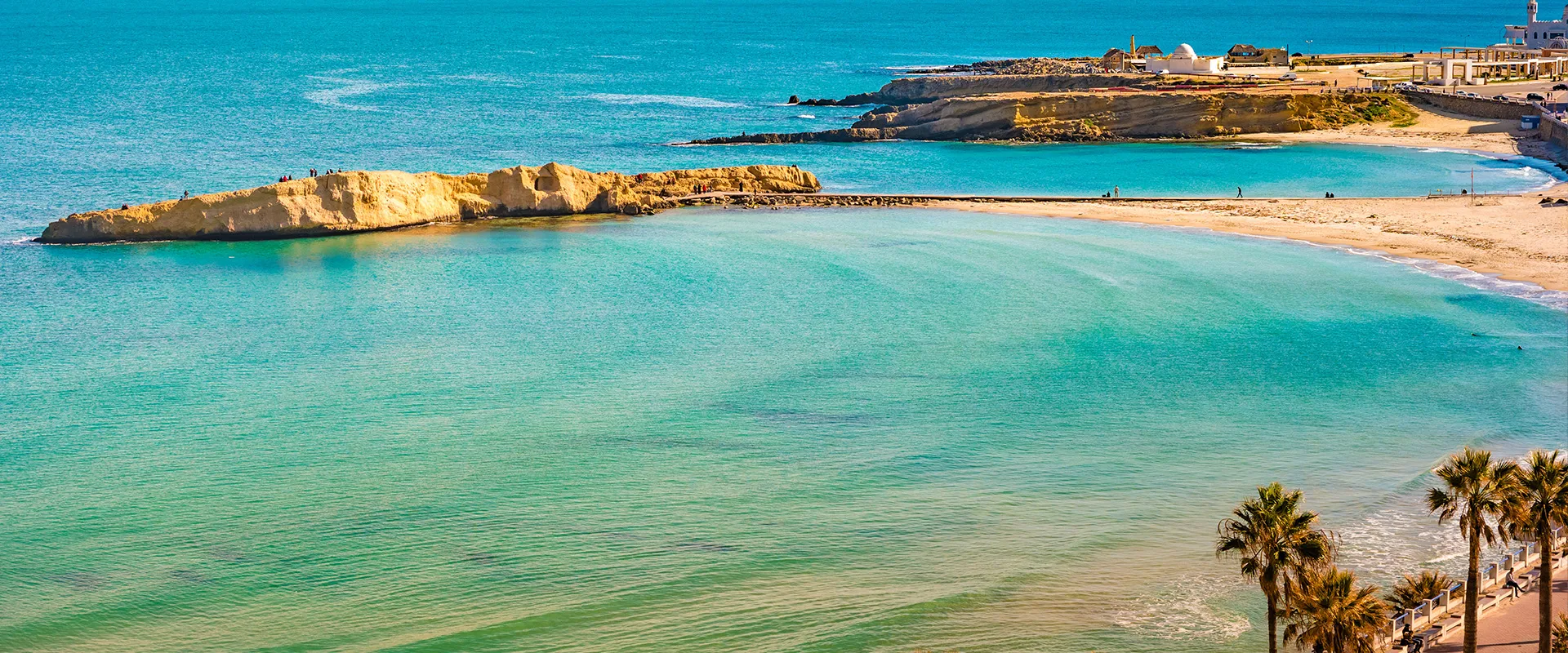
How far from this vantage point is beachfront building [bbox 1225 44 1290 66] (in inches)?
5625

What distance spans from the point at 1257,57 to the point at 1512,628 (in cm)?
12757

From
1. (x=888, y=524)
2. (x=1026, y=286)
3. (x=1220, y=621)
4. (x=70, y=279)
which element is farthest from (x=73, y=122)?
(x=1220, y=621)

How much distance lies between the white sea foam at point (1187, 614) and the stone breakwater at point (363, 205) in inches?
2034

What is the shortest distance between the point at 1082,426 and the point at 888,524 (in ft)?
30.7

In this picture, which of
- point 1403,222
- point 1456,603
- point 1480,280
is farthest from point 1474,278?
point 1456,603

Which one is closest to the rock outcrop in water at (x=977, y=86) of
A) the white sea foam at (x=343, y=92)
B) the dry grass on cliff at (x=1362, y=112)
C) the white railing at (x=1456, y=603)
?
the dry grass on cliff at (x=1362, y=112)

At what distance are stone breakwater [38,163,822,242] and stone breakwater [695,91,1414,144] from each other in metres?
32.6

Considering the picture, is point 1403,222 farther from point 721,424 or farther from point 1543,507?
point 1543,507

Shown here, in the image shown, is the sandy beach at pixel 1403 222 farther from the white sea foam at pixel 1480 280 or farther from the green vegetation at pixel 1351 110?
the green vegetation at pixel 1351 110

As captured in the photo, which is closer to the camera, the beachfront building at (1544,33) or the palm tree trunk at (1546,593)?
the palm tree trunk at (1546,593)

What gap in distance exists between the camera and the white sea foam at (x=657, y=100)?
145m

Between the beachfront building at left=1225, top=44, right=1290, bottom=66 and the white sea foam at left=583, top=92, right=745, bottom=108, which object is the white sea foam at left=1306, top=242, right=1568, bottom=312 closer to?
the beachfront building at left=1225, top=44, right=1290, bottom=66

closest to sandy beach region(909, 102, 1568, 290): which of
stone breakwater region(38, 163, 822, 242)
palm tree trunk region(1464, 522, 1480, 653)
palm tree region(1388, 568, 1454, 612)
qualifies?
stone breakwater region(38, 163, 822, 242)

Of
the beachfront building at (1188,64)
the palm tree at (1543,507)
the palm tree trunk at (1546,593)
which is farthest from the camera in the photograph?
the beachfront building at (1188,64)
